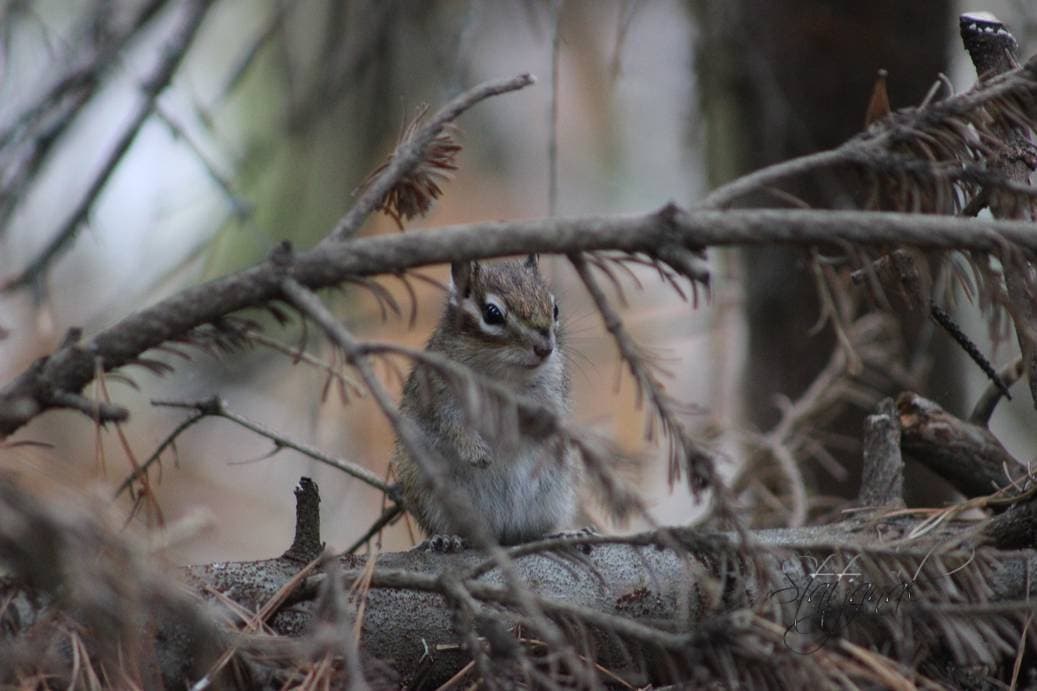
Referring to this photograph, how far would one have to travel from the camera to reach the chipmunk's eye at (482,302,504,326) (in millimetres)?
2881

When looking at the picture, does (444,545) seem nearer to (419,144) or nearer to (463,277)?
(463,277)

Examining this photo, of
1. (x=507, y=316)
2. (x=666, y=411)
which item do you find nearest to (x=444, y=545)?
(x=507, y=316)

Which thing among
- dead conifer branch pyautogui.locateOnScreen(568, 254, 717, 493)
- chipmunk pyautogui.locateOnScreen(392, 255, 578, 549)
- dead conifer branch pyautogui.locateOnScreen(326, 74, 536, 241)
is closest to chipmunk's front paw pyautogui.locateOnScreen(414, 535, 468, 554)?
chipmunk pyautogui.locateOnScreen(392, 255, 578, 549)

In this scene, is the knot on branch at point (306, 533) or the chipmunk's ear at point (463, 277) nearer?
the knot on branch at point (306, 533)

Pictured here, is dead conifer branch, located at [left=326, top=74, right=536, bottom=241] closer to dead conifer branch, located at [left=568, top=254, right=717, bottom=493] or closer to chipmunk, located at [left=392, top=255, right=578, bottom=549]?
dead conifer branch, located at [left=568, top=254, right=717, bottom=493]

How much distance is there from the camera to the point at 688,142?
3.37 meters

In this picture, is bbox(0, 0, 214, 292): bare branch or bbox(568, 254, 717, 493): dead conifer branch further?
bbox(0, 0, 214, 292): bare branch

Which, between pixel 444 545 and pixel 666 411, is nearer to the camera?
pixel 666 411

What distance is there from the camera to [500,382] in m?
2.81

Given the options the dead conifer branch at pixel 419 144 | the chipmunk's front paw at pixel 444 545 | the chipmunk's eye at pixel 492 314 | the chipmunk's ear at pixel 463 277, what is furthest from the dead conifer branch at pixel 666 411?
the chipmunk's eye at pixel 492 314

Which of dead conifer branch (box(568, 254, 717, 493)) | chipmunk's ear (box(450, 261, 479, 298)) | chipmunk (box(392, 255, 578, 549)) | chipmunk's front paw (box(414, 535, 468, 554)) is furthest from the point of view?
chipmunk's ear (box(450, 261, 479, 298))

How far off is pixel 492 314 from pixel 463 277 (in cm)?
12

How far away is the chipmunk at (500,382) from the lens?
2.68 m

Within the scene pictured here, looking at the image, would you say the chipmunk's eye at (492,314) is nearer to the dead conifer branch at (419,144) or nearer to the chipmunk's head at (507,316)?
the chipmunk's head at (507,316)
